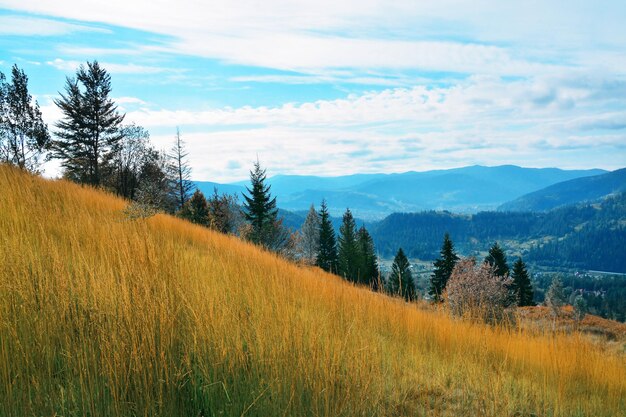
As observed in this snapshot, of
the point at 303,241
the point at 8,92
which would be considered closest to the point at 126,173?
the point at 8,92

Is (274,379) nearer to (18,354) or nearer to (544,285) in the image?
(18,354)

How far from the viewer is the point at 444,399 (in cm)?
374

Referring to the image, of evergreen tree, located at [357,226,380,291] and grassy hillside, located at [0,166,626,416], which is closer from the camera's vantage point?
grassy hillside, located at [0,166,626,416]

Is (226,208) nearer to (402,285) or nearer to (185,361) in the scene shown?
(402,285)

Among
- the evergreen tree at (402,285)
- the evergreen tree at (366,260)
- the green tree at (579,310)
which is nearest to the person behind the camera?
the evergreen tree at (402,285)

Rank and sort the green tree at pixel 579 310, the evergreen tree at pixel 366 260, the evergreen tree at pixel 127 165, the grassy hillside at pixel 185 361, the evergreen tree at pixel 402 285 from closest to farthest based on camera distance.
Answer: the grassy hillside at pixel 185 361, the evergreen tree at pixel 402 285, the green tree at pixel 579 310, the evergreen tree at pixel 366 260, the evergreen tree at pixel 127 165

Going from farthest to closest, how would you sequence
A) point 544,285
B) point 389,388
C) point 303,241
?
point 544,285 < point 303,241 < point 389,388

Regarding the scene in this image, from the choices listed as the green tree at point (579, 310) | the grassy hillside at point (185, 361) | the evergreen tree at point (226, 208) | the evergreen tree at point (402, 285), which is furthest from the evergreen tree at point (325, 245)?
the grassy hillside at point (185, 361)

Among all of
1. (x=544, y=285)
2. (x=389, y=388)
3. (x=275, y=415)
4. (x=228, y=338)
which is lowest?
(x=544, y=285)

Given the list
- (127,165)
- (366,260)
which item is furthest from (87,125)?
(366,260)

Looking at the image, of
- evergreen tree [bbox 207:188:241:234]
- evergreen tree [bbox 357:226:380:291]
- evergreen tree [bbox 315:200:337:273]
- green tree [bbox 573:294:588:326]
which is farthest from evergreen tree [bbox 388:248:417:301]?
evergreen tree [bbox 207:188:241:234]

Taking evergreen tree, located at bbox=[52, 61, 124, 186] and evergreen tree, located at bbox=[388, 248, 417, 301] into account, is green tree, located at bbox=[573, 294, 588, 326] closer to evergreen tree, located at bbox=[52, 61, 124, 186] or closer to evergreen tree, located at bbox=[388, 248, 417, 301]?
evergreen tree, located at bbox=[388, 248, 417, 301]

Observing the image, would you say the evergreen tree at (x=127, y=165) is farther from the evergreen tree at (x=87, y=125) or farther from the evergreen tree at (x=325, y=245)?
the evergreen tree at (x=325, y=245)

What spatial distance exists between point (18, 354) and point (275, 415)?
5.60ft
